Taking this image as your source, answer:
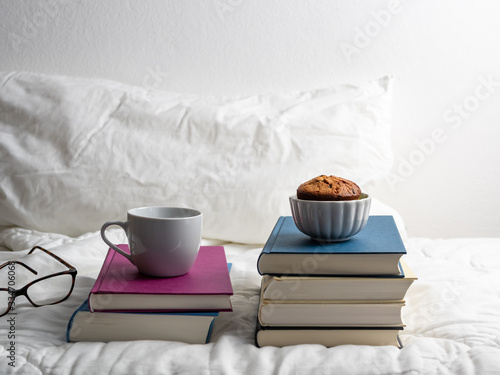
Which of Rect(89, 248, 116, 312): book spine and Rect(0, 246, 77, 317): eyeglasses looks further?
Rect(0, 246, 77, 317): eyeglasses

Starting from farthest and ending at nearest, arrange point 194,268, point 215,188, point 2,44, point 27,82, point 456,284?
point 2,44 → point 27,82 → point 215,188 → point 456,284 → point 194,268

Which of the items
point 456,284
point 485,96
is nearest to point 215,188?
point 456,284

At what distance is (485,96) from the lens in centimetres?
157

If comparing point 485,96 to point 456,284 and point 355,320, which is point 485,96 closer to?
point 456,284

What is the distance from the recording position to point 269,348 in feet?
2.02

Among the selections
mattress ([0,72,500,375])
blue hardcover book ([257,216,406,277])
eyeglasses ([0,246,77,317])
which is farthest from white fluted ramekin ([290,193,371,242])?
eyeglasses ([0,246,77,317])

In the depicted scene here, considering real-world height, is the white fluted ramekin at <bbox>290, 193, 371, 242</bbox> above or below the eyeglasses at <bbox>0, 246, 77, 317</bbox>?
above

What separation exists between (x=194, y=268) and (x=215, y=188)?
473 mm

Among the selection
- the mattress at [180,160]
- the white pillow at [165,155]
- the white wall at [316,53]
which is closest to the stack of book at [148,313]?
the mattress at [180,160]

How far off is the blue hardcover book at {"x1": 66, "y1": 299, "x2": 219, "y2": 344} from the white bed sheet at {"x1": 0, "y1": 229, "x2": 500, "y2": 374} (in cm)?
2

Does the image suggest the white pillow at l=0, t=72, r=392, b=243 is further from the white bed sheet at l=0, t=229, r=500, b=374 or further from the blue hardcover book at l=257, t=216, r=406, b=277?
the blue hardcover book at l=257, t=216, r=406, b=277

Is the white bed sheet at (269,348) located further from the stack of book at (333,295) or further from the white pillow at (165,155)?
the white pillow at (165,155)

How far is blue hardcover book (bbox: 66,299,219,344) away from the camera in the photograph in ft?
2.08

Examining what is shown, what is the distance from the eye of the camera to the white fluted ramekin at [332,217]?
0.66 meters
